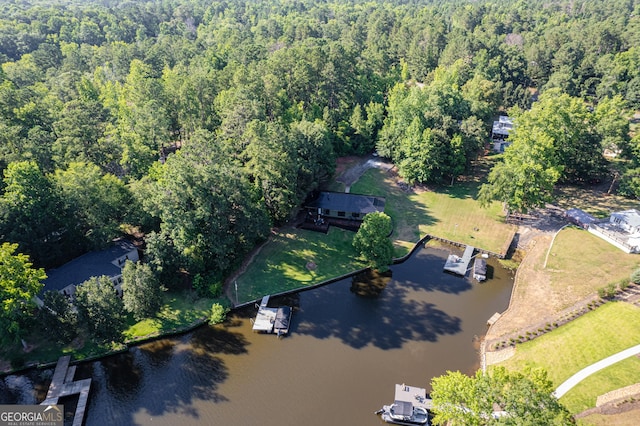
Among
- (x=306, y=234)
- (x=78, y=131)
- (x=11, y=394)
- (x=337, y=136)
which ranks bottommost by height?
(x=11, y=394)

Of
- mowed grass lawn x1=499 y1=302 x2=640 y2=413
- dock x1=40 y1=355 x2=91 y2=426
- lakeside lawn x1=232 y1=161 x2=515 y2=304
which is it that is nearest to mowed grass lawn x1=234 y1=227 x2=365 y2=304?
lakeside lawn x1=232 y1=161 x2=515 y2=304

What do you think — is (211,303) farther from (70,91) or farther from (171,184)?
(70,91)

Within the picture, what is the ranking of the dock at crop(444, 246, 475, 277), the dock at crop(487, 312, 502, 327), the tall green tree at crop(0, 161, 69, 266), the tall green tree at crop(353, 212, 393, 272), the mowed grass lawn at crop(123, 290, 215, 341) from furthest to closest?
the dock at crop(444, 246, 475, 277), the tall green tree at crop(353, 212, 393, 272), the dock at crop(487, 312, 502, 327), the tall green tree at crop(0, 161, 69, 266), the mowed grass lawn at crop(123, 290, 215, 341)

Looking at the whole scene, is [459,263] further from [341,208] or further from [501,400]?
[501,400]

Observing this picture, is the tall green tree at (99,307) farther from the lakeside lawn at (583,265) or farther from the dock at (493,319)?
the lakeside lawn at (583,265)

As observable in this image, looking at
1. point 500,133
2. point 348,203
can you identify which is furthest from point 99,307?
point 500,133

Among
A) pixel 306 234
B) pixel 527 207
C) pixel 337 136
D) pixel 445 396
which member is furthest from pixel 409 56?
pixel 445 396

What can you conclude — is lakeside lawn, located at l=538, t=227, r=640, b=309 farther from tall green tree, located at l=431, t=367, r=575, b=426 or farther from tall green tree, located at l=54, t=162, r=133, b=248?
tall green tree, located at l=54, t=162, r=133, b=248

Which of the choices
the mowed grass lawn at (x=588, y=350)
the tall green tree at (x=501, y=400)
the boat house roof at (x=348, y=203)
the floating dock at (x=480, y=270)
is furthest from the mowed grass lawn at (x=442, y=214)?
the tall green tree at (x=501, y=400)
